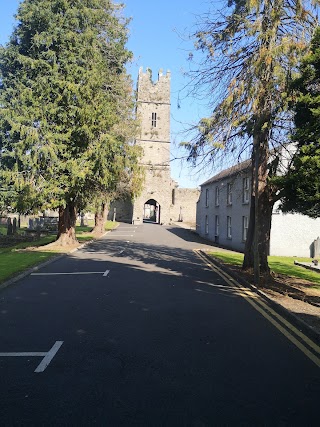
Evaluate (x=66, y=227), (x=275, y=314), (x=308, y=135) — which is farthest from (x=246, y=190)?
(x=275, y=314)

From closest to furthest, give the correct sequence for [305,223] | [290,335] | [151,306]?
1. [290,335]
2. [151,306]
3. [305,223]

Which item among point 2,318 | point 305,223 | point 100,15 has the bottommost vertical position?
point 2,318

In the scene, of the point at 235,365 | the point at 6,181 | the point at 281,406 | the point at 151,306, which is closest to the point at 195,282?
the point at 151,306

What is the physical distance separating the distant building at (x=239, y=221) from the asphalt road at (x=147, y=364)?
877 cm

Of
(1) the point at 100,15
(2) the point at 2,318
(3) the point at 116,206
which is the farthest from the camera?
(3) the point at 116,206

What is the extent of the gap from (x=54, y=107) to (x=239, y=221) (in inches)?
585

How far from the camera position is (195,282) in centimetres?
1200

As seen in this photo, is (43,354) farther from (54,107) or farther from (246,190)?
(246,190)

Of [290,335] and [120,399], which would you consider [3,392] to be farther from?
[290,335]

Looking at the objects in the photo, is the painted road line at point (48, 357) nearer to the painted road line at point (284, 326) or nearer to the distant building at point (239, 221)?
the painted road line at point (284, 326)

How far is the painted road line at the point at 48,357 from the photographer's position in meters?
4.80

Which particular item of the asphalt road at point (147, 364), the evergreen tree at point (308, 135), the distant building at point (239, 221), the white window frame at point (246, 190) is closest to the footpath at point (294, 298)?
the asphalt road at point (147, 364)

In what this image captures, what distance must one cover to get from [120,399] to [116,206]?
72566mm

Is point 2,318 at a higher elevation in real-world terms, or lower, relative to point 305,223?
lower
